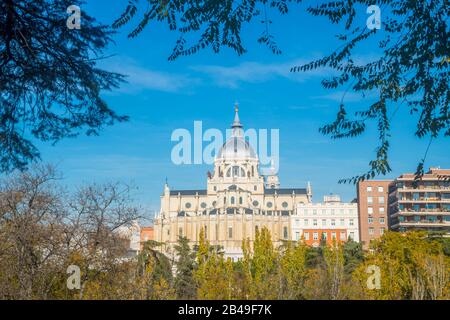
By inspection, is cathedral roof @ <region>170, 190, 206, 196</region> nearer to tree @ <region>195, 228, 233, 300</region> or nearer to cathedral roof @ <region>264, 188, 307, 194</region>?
cathedral roof @ <region>264, 188, 307, 194</region>

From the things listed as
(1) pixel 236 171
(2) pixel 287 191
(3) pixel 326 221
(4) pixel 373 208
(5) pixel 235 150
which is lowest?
(3) pixel 326 221

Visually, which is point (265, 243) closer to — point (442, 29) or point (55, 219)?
point (55, 219)

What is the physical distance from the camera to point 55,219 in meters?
18.2

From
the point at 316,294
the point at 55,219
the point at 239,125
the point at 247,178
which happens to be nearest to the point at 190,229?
the point at 247,178

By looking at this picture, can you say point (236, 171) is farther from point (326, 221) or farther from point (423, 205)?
point (423, 205)

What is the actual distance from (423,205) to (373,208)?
749cm

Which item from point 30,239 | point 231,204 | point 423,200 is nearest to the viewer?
point 30,239

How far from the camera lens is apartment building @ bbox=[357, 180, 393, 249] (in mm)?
64438

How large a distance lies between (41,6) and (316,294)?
6113mm

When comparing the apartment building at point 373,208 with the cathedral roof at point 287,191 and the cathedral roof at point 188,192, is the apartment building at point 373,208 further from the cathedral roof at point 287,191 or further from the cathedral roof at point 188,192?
the cathedral roof at point 188,192

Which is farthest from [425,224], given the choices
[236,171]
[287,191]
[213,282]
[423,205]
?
[236,171]

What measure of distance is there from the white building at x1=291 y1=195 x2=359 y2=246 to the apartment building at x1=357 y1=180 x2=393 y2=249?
6.86 metres

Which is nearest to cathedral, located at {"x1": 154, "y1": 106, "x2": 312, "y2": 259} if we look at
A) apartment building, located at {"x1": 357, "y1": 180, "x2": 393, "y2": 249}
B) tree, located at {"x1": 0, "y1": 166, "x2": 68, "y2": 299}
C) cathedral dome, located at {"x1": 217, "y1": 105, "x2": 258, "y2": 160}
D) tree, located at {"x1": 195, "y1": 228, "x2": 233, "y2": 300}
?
cathedral dome, located at {"x1": 217, "y1": 105, "x2": 258, "y2": 160}

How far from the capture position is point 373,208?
65062 mm
